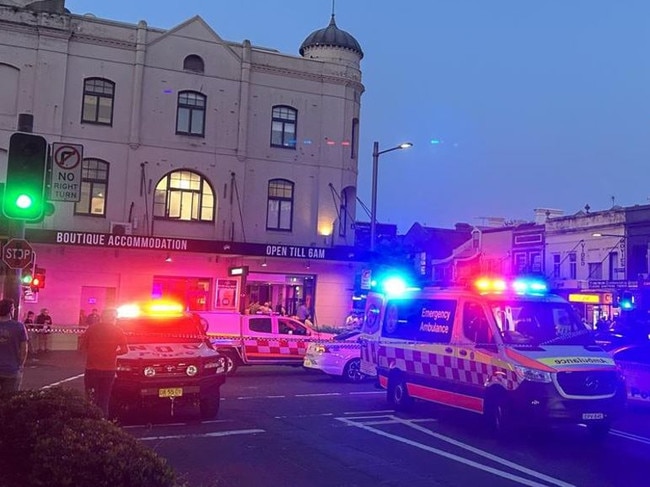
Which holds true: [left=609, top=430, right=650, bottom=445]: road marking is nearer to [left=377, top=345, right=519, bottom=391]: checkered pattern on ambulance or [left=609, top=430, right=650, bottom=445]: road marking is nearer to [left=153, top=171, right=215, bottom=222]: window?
[left=377, top=345, right=519, bottom=391]: checkered pattern on ambulance

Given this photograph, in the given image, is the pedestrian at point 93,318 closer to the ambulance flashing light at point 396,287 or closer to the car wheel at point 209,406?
the car wheel at point 209,406

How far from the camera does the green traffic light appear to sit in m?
8.51

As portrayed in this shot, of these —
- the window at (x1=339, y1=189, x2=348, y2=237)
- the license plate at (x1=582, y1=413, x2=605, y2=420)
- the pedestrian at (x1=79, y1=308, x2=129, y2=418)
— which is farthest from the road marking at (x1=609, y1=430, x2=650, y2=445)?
the window at (x1=339, y1=189, x2=348, y2=237)

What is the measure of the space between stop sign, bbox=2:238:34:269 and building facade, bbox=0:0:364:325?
1580 cm

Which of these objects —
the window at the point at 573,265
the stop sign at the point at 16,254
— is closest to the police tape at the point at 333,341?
the stop sign at the point at 16,254

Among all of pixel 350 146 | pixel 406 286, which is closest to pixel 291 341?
pixel 406 286

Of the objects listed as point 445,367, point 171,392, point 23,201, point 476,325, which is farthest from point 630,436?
point 23,201

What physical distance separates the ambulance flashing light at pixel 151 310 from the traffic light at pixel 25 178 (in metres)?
4.91

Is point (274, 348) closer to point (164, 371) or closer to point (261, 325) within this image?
point (261, 325)

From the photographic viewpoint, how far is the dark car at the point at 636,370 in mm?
13070

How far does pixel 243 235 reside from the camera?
95.0ft

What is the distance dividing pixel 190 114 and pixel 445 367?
19.3 m

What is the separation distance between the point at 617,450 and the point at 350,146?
2229 cm

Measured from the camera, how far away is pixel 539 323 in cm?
1197
